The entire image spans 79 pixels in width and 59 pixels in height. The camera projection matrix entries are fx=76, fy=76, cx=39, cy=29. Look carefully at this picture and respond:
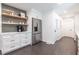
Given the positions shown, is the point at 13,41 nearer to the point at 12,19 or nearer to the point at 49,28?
the point at 12,19

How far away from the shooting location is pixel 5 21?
10.4 ft

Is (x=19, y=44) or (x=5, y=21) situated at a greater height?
(x=5, y=21)

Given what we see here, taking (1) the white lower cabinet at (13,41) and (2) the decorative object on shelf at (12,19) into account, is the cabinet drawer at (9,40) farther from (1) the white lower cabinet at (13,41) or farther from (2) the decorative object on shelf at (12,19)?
(2) the decorative object on shelf at (12,19)

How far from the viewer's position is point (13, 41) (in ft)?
9.61

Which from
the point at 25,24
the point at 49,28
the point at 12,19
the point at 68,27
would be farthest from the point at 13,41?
the point at 68,27

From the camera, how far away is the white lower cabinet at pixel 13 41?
102 inches

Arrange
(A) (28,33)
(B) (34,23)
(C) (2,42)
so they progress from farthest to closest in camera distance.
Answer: (B) (34,23)
(A) (28,33)
(C) (2,42)

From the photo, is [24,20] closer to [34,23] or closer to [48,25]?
[34,23]

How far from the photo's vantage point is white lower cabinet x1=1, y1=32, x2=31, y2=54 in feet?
8.50

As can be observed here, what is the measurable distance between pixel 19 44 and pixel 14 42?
314 mm

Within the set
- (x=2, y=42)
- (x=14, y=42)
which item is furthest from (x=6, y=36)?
(x=14, y=42)

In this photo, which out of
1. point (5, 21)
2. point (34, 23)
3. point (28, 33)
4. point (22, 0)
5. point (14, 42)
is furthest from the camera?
point (34, 23)

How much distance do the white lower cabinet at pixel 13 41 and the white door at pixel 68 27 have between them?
14.6 feet

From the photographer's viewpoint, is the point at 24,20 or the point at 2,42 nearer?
the point at 2,42
